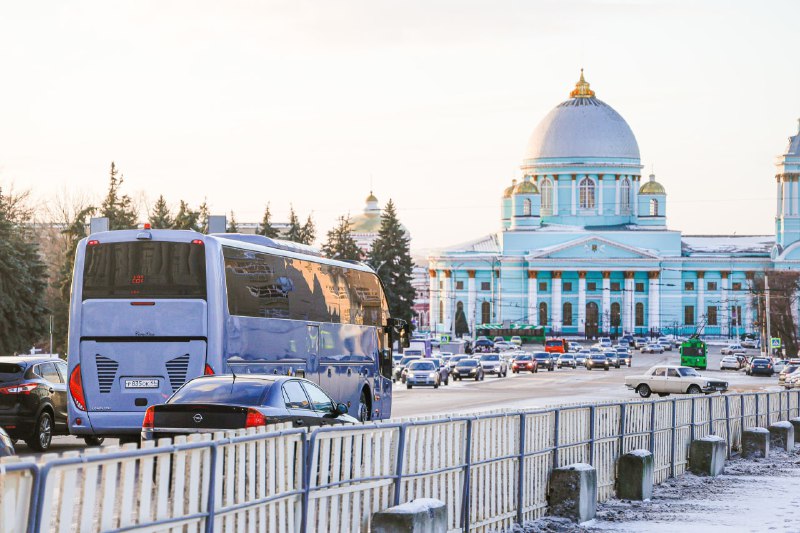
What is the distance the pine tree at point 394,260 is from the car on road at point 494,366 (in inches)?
1624

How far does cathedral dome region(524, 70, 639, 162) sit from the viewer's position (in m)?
175

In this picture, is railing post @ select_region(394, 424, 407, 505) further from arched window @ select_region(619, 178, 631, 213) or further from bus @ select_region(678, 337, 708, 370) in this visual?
arched window @ select_region(619, 178, 631, 213)

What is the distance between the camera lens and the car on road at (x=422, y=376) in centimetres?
6278

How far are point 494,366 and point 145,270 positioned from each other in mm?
56755

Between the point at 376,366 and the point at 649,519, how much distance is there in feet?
44.9

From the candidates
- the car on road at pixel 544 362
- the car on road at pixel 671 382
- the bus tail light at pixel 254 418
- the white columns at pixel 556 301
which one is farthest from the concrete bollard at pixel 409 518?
the white columns at pixel 556 301

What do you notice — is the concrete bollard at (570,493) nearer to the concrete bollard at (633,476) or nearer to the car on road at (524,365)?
the concrete bollard at (633,476)

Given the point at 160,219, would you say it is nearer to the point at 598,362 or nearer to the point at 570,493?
the point at 598,362

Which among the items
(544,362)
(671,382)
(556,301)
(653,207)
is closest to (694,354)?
(544,362)

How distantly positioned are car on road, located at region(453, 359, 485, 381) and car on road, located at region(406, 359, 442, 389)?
25.1 ft

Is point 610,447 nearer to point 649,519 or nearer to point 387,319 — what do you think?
point 649,519

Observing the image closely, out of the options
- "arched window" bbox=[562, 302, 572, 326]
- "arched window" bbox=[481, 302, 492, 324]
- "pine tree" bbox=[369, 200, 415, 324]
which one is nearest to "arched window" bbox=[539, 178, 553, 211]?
"arched window" bbox=[562, 302, 572, 326]

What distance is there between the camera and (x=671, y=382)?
186 feet

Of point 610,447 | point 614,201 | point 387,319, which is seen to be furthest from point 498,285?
point 610,447
